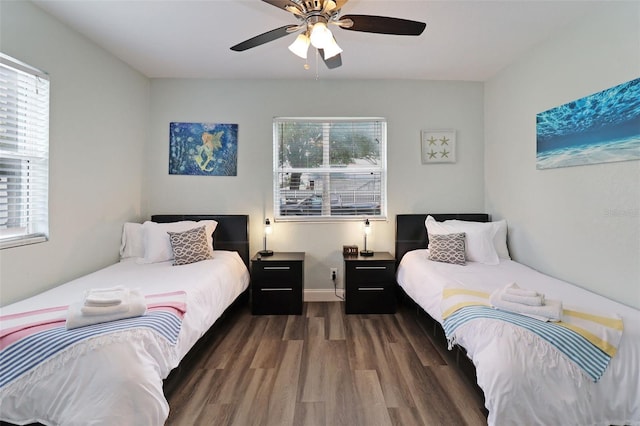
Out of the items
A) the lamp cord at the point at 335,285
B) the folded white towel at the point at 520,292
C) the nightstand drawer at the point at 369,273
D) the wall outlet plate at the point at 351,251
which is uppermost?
the wall outlet plate at the point at 351,251

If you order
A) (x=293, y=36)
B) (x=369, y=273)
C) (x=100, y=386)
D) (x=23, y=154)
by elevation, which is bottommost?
(x=100, y=386)

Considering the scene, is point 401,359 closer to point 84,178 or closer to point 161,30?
point 84,178

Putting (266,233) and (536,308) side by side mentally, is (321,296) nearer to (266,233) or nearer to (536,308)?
(266,233)

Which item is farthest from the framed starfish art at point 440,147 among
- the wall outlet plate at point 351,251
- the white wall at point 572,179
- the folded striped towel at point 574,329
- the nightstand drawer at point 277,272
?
the folded striped towel at point 574,329

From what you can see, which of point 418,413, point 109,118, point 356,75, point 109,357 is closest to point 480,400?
point 418,413

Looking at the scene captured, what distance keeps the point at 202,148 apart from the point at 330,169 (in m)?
1.54

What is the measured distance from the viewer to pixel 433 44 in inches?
110

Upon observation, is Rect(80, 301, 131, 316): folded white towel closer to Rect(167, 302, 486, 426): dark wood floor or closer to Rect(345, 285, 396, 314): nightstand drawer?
Rect(167, 302, 486, 426): dark wood floor

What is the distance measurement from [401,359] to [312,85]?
10.0 feet

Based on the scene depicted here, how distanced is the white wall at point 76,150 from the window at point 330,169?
1.65m

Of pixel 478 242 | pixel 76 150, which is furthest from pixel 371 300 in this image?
pixel 76 150

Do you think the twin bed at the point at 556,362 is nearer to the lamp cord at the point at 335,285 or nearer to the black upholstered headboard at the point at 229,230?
the lamp cord at the point at 335,285

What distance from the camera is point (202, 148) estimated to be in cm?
365

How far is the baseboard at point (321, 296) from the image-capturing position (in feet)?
12.3
